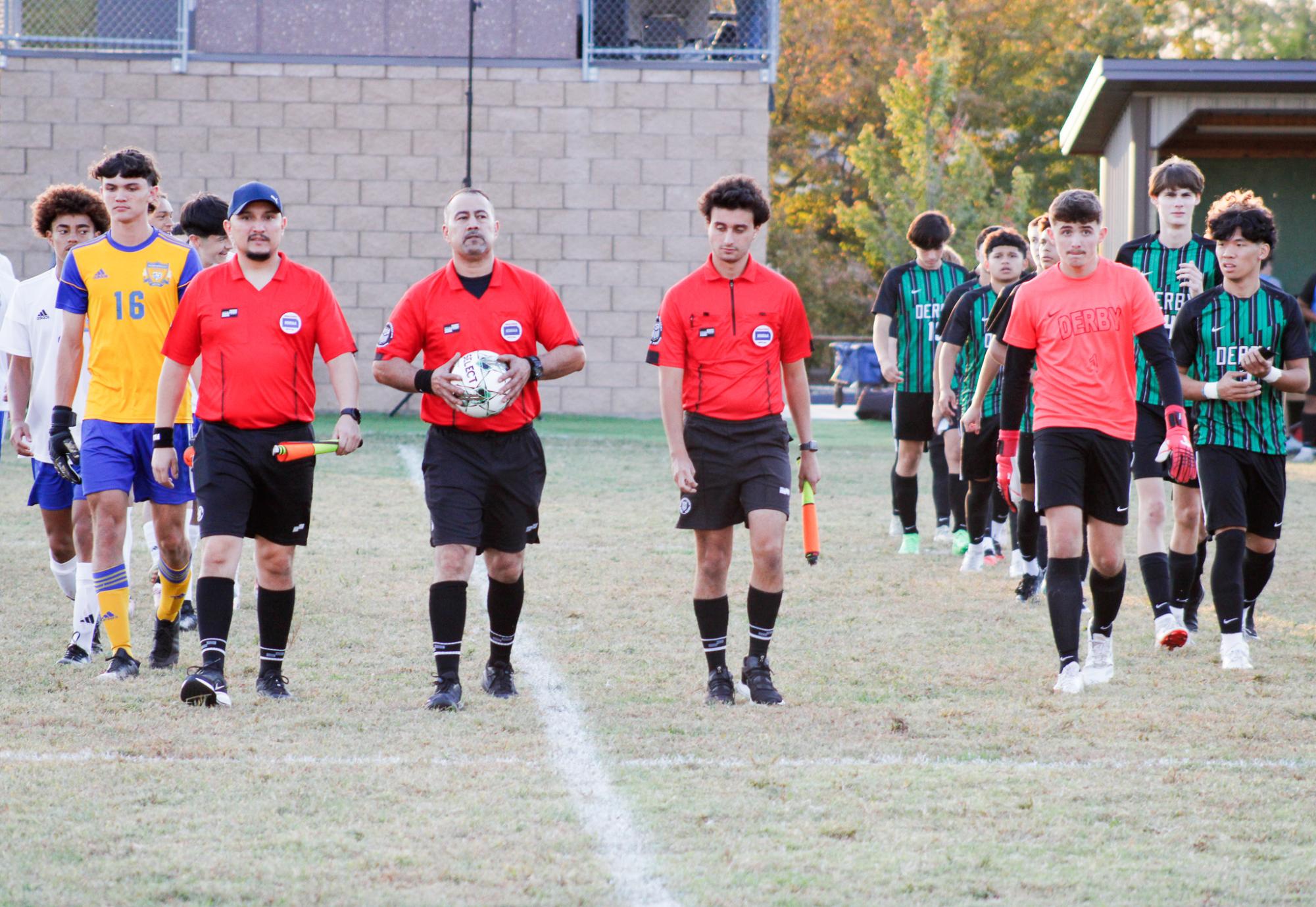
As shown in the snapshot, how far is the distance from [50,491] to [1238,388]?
520 cm

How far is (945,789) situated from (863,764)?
1.16 ft

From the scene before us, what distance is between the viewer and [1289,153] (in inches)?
816

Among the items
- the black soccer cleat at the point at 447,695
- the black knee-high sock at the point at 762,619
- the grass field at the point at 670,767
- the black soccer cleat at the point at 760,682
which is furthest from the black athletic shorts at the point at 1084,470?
the black soccer cleat at the point at 447,695

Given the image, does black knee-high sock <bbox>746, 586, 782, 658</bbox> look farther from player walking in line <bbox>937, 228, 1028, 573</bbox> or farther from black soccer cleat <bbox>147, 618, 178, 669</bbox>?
player walking in line <bbox>937, 228, 1028, 573</bbox>

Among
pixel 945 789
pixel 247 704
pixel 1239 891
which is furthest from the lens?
pixel 247 704

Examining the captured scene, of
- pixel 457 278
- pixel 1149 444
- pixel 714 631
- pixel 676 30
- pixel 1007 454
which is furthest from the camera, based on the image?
pixel 676 30

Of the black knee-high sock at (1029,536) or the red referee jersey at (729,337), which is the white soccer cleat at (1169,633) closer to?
the black knee-high sock at (1029,536)

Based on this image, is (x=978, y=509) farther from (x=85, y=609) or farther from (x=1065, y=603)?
(x=85, y=609)

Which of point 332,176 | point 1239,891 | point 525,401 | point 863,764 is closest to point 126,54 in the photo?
point 332,176

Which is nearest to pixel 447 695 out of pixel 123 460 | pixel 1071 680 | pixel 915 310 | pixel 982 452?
pixel 123 460

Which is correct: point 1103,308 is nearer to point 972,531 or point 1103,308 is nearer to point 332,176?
point 972,531

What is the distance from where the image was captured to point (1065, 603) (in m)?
6.01

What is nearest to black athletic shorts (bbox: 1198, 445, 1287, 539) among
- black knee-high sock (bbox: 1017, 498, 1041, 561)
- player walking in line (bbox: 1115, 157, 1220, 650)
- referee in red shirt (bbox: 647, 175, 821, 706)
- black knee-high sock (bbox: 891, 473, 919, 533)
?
player walking in line (bbox: 1115, 157, 1220, 650)

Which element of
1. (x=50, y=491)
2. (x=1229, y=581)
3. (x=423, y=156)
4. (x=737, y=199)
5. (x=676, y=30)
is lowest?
(x=1229, y=581)
